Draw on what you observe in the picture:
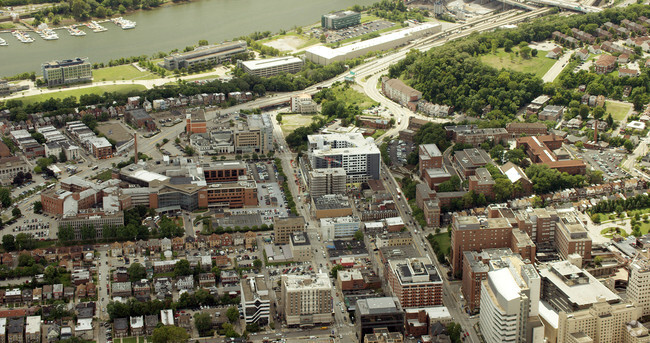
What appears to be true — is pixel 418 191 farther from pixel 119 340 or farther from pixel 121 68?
pixel 121 68

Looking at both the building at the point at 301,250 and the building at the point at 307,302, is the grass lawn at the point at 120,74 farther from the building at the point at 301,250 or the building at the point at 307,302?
the building at the point at 307,302

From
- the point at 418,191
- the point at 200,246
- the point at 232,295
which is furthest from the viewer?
the point at 418,191

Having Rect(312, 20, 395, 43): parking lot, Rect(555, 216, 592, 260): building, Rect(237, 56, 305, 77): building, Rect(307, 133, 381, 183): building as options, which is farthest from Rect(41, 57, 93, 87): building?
Rect(555, 216, 592, 260): building

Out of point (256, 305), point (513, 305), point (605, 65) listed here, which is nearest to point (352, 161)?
point (256, 305)

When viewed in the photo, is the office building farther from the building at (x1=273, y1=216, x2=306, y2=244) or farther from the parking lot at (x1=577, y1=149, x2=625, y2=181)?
the building at (x1=273, y1=216, x2=306, y2=244)

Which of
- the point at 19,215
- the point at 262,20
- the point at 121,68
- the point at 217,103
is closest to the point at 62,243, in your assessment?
the point at 19,215

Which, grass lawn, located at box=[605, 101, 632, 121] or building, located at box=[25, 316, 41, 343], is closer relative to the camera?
building, located at box=[25, 316, 41, 343]
